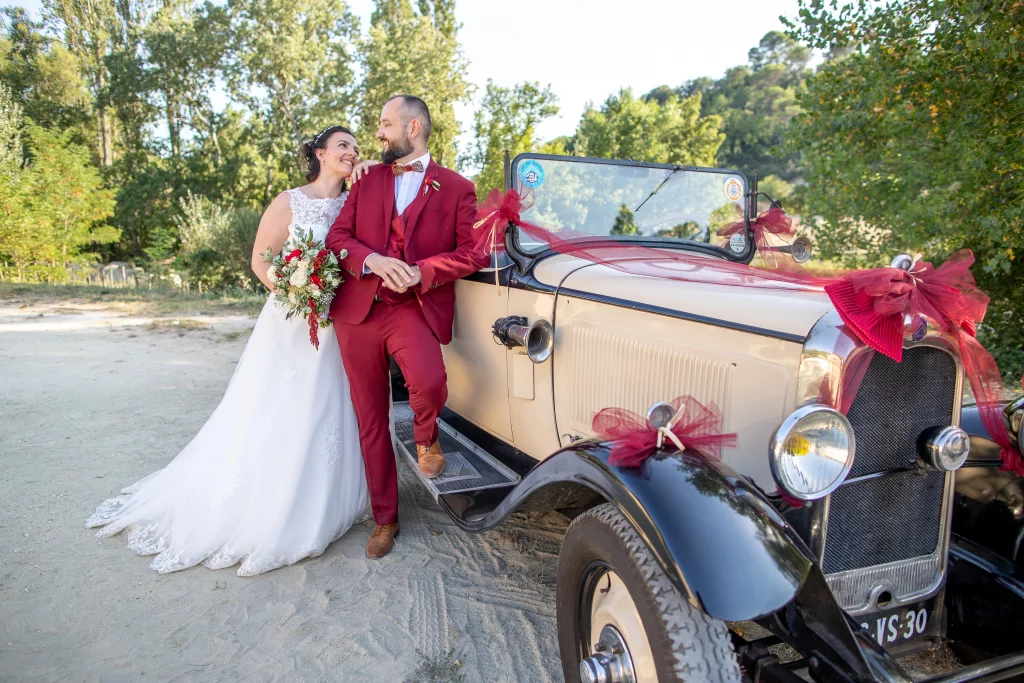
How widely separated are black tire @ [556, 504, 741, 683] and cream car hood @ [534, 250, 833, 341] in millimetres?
725

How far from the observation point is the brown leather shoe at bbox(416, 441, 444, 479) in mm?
3311

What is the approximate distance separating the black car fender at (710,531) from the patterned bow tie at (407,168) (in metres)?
2.02

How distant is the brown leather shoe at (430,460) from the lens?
3.31 m

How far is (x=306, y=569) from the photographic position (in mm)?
3346

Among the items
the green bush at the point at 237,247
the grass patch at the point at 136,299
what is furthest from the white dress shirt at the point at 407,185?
the green bush at the point at 237,247

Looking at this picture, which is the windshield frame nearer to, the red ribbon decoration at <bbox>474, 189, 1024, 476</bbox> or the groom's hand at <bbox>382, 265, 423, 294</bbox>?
the red ribbon decoration at <bbox>474, 189, 1024, 476</bbox>

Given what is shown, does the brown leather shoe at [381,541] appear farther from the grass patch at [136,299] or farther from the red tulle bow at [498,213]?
the grass patch at [136,299]

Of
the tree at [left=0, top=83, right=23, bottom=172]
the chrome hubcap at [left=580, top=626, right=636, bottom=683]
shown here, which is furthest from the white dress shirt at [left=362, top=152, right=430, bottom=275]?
the tree at [left=0, top=83, right=23, bottom=172]

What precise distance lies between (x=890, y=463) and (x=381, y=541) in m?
2.42

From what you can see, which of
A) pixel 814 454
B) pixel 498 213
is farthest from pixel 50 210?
pixel 814 454

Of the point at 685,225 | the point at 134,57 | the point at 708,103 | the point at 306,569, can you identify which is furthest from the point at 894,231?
the point at 708,103

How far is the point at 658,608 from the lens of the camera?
175cm

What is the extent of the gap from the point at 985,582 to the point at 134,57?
1365 inches

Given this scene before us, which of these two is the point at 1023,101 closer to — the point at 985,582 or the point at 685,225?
the point at 685,225
